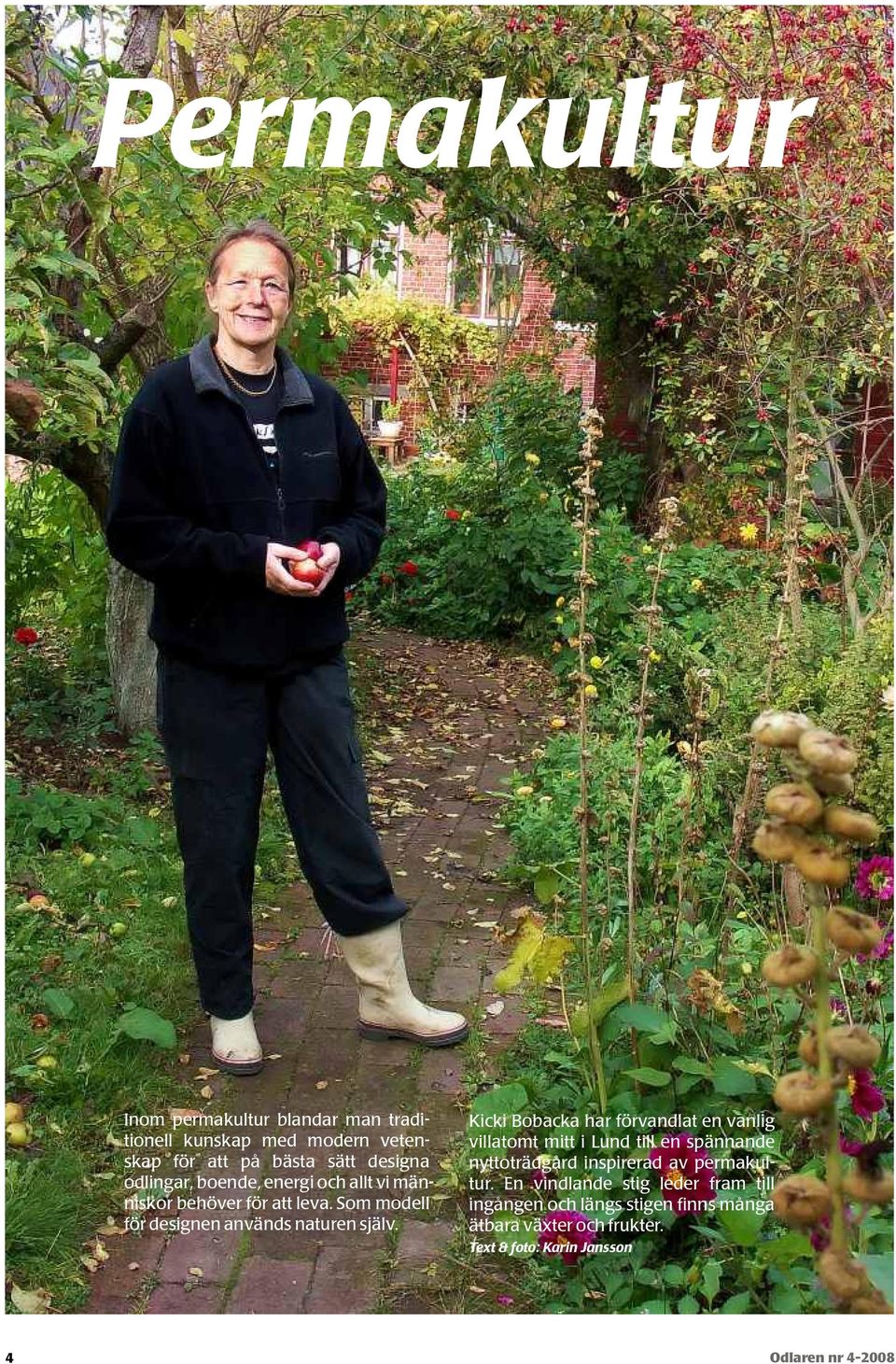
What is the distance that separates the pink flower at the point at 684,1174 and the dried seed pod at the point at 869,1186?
3.99 feet

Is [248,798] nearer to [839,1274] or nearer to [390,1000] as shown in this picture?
[390,1000]

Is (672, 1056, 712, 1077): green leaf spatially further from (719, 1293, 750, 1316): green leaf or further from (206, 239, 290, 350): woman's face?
(206, 239, 290, 350): woman's face

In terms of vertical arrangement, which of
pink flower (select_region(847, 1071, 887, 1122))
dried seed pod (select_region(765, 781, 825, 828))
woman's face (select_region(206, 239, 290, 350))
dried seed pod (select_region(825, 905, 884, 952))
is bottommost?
pink flower (select_region(847, 1071, 887, 1122))

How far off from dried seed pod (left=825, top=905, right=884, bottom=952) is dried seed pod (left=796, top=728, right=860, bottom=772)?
6.4 inches

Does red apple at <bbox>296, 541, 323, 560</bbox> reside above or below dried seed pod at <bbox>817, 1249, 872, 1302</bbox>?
above

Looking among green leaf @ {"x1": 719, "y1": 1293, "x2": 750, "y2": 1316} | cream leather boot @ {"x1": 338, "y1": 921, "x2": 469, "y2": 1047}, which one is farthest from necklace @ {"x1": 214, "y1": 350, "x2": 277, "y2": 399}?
green leaf @ {"x1": 719, "y1": 1293, "x2": 750, "y2": 1316}

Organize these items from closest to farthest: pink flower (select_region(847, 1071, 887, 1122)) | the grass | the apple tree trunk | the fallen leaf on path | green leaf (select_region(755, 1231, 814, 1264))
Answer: pink flower (select_region(847, 1071, 887, 1122)), green leaf (select_region(755, 1231, 814, 1264)), the fallen leaf on path, the grass, the apple tree trunk

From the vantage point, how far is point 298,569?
298 centimetres

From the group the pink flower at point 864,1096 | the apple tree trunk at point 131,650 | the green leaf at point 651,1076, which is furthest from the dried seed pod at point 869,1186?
the apple tree trunk at point 131,650

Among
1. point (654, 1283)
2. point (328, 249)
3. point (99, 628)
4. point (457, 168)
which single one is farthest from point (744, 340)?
point (654, 1283)

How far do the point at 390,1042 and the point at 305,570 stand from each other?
4.13 feet

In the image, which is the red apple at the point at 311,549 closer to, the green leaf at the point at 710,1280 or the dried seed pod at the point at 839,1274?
the green leaf at the point at 710,1280

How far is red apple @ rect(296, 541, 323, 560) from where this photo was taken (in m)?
3.04

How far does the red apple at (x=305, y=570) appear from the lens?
298 cm
